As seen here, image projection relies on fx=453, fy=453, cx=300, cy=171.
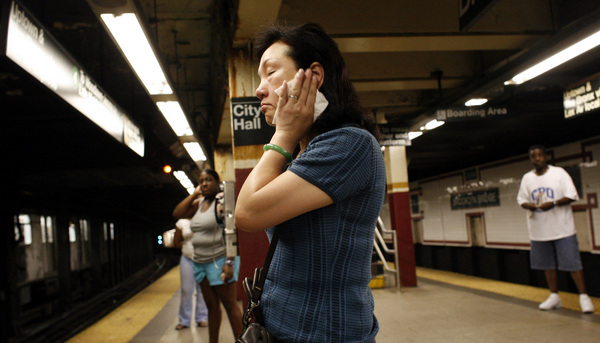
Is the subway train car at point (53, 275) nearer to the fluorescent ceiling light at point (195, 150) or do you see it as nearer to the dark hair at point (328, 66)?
the fluorescent ceiling light at point (195, 150)

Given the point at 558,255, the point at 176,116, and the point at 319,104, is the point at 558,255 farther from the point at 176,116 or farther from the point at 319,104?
the point at 319,104

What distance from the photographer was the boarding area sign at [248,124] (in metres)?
4.28

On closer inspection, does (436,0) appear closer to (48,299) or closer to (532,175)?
(532,175)

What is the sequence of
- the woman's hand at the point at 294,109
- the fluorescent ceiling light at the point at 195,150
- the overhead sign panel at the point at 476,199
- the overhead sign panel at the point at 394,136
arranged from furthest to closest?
the overhead sign panel at the point at 476,199 < the fluorescent ceiling light at the point at 195,150 < the overhead sign panel at the point at 394,136 < the woman's hand at the point at 294,109

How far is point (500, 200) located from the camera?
10.4 meters

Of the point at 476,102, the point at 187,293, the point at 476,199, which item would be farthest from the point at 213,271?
the point at 476,199

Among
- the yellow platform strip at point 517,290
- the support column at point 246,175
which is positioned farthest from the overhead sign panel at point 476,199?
the support column at point 246,175

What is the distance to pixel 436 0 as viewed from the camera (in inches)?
209

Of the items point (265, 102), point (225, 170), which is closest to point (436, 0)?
point (265, 102)

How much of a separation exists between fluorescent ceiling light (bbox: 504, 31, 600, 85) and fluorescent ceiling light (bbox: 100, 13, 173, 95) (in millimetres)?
3955

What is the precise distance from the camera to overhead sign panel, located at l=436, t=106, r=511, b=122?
6.36 meters

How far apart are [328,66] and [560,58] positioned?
4405mm

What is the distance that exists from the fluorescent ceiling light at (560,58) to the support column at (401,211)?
3.65m

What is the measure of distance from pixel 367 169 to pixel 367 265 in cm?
24
